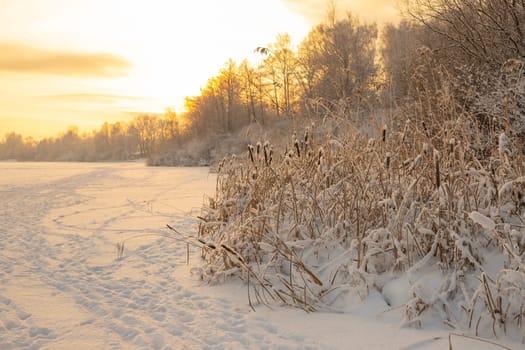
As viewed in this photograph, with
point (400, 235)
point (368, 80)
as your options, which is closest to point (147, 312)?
point (400, 235)

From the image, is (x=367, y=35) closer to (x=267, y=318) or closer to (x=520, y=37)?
(x=520, y=37)

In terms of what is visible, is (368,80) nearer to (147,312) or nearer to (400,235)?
(400,235)

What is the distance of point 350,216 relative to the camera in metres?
3.58

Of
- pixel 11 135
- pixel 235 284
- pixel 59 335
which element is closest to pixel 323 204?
pixel 235 284

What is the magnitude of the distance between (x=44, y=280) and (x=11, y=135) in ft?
390

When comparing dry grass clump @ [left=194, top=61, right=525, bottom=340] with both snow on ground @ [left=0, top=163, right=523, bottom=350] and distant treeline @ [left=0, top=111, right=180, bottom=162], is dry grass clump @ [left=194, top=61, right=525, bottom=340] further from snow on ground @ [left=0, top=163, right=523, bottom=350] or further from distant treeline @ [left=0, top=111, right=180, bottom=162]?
distant treeline @ [left=0, top=111, right=180, bottom=162]

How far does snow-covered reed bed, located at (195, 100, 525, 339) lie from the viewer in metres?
2.49

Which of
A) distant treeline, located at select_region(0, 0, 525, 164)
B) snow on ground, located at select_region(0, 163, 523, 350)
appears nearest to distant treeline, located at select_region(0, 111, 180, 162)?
distant treeline, located at select_region(0, 0, 525, 164)

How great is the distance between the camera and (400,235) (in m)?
3.09

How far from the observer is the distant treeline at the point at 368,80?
463 cm

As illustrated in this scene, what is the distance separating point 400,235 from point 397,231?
2.7 inches

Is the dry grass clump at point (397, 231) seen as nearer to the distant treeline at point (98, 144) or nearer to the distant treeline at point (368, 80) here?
the distant treeline at point (368, 80)

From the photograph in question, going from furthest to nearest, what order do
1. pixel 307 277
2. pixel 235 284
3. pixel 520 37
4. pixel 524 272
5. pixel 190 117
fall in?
pixel 190 117 < pixel 520 37 < pixel 235 284 < pixel 307 277 < pixel 524 272

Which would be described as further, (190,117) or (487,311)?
(190,117)
